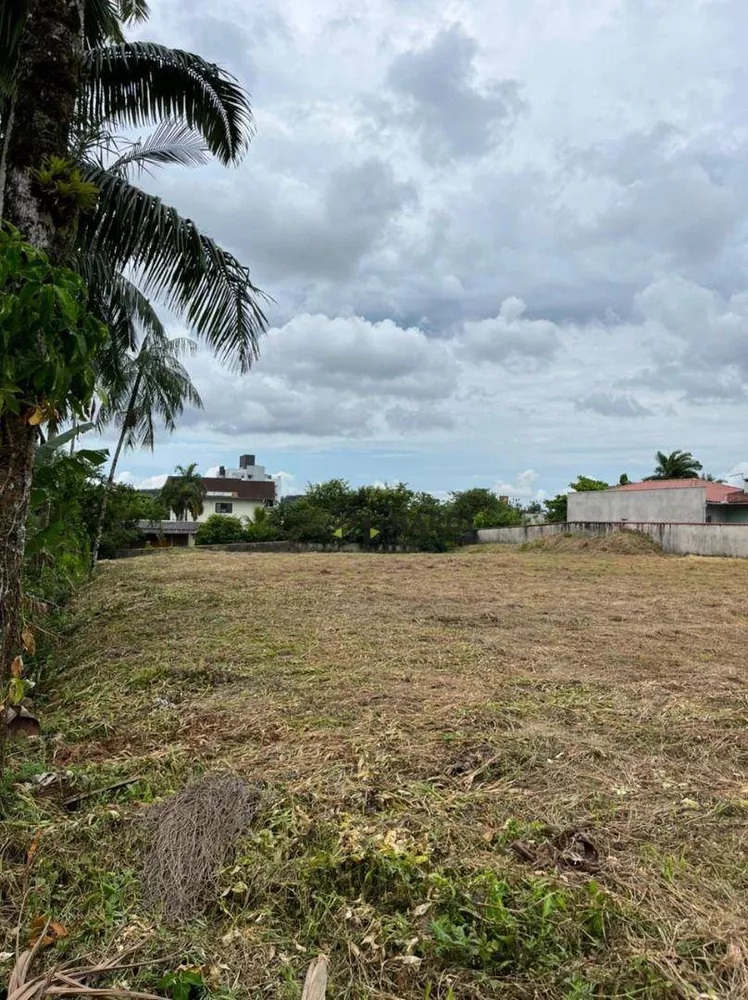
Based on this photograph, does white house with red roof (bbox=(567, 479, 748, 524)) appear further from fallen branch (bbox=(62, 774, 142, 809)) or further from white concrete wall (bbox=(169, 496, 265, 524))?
fallen branch (bbox=(62, 774, 142, 809))

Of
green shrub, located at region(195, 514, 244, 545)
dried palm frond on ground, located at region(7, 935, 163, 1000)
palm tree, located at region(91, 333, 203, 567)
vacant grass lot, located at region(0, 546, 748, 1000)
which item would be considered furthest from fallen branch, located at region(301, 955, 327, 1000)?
green shrub, located at region(195, 514, 244, 545)

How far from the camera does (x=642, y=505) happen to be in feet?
81.5

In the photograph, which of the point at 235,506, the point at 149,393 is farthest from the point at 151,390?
the point at 235,506

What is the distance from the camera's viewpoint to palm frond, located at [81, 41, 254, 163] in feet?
17.6

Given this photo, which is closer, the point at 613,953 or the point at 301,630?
the point at 613,953

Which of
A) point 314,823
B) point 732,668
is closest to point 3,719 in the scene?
point 314,823

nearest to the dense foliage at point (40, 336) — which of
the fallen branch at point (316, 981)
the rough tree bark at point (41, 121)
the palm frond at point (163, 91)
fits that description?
the rough tree bark at point (41, 121)

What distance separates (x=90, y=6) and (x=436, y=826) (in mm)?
5817

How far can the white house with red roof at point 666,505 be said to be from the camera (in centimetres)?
2316

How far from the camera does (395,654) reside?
187 inches

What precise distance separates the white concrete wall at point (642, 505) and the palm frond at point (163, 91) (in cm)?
1980

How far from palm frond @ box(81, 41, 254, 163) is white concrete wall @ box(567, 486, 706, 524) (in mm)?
19801

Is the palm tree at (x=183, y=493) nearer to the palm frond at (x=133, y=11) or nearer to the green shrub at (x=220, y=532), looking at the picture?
the green shrub at (x=220, y=532)

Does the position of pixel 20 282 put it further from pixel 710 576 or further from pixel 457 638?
pixel 710 576
